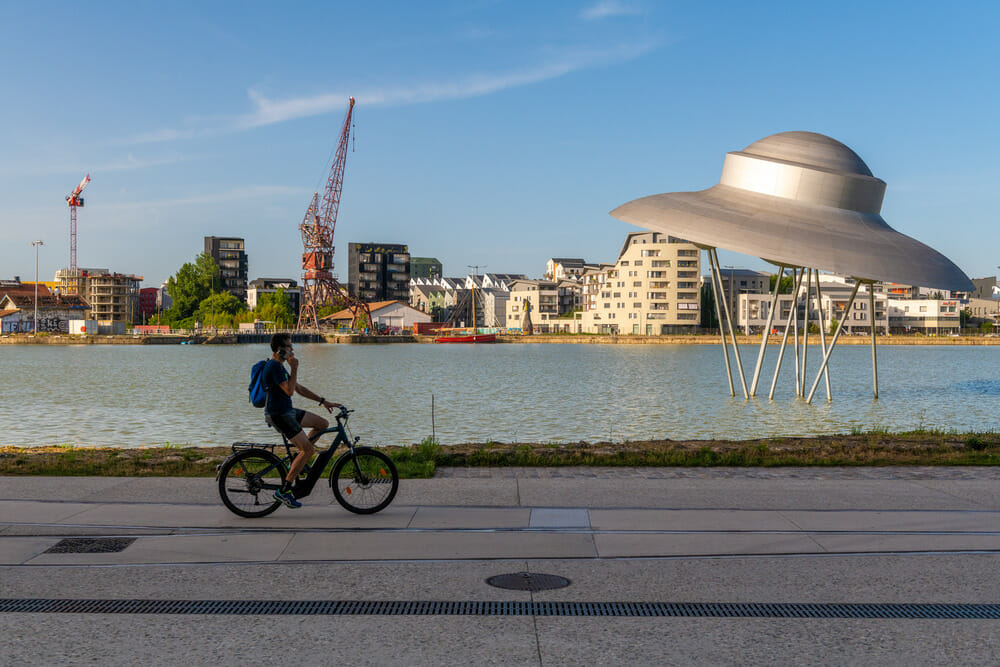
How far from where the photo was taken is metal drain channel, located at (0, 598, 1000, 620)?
7355mm

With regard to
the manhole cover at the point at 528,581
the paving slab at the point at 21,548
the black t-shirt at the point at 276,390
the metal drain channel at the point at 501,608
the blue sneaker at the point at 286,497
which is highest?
the black t-shirt at the point at 276,390

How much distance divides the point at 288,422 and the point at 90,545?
250 centimetres

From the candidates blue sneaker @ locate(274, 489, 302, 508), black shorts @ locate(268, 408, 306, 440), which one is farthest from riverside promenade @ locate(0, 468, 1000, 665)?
black shorts @ locate(268, 408, 306, 440)

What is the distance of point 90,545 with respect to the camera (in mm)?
9727

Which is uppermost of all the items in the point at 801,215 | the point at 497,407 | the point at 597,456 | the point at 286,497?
the point at 801,215

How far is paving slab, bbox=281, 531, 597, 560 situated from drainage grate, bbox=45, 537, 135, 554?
176cm

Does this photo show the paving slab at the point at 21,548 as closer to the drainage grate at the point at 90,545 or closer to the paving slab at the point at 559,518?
the drainage grate at the point at 90,545

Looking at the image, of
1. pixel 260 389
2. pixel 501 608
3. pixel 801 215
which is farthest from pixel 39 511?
pixel 801 215

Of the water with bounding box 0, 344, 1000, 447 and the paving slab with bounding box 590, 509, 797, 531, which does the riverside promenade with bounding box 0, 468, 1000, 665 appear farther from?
the water with bounding box 0, 344, 1000, 447

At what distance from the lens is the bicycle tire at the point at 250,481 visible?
11156 millimetres

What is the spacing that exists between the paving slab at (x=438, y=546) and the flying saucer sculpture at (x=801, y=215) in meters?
24.3

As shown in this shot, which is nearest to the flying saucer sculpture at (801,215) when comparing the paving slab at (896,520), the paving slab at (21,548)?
the paving slab at (896,520)

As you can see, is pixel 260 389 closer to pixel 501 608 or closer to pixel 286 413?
pixel 286 413

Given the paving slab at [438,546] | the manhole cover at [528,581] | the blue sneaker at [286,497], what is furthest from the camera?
the blue sneaker at [286,497]
